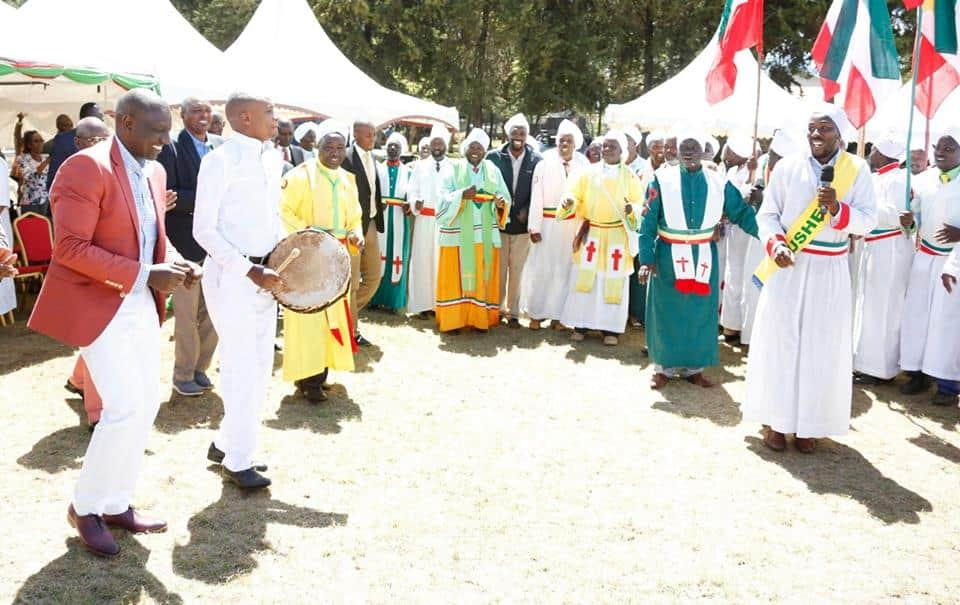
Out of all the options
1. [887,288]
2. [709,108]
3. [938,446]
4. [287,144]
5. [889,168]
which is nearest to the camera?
[938,446]

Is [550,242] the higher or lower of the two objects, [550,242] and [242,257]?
the lower

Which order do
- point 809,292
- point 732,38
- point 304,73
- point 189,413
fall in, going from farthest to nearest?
point 304,73
point 732,38
point 189,413
point 809,292

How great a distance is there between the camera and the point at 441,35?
2875 centimetres

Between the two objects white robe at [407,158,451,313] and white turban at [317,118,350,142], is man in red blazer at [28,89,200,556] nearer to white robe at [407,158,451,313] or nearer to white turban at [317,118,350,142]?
white turban at [317,118,350,142]

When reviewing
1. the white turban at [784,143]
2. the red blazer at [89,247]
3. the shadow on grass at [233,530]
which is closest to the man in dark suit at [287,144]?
the white turban at [784,143]

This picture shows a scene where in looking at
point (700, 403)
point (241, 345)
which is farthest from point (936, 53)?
point (241, 345)

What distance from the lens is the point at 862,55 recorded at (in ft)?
22.6

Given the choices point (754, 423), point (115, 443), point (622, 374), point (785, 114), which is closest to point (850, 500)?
point (754, 423)

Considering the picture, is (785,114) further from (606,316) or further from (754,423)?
(754,423)

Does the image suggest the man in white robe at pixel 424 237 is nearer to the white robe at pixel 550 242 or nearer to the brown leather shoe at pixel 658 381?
the white robe at pixel 550 242

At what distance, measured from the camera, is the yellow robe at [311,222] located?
20.9 feet

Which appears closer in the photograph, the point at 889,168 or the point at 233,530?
the point at 233,530

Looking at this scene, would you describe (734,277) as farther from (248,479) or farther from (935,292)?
(248,479)

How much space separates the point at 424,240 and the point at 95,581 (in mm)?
7119
